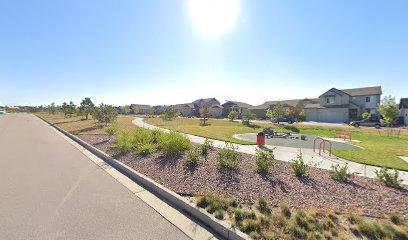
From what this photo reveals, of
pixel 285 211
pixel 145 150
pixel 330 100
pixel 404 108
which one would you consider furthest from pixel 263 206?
pixel 330 100

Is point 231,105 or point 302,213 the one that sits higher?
point 231,105

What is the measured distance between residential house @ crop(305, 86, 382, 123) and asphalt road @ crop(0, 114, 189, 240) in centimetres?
4685

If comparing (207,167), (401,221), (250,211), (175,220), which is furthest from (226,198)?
(401,221)

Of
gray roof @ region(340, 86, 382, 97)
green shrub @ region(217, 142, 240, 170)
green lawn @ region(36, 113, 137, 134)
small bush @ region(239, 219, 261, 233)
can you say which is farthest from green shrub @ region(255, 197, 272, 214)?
gray roof @ region(340, 86, 382, 97)

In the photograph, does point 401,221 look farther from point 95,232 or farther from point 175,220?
point 95,232

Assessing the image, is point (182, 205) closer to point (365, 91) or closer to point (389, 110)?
point (389, 110)

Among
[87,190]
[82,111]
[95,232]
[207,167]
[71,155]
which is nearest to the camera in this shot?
[95,232]

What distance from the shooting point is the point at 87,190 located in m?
5.59

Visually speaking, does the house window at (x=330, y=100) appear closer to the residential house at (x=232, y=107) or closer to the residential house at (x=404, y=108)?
the residential house at (x=404, y=108)

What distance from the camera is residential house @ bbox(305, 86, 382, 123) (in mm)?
42094

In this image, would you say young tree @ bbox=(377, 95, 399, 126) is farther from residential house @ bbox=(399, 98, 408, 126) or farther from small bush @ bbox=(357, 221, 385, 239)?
small bush @ bbox=(357, 221, 385, 239)

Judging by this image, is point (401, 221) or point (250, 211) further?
point (250, 211)

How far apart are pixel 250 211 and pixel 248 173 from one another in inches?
91.3

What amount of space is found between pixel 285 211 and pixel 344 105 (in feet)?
159
